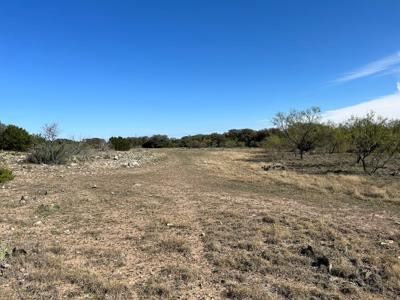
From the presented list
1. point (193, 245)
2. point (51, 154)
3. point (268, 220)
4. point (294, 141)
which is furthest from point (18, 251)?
point (294, 141)

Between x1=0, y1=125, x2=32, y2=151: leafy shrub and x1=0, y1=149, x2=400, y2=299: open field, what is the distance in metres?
20.4

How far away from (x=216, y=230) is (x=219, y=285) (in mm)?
2623

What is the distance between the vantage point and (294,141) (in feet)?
131

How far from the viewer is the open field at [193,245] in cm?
491

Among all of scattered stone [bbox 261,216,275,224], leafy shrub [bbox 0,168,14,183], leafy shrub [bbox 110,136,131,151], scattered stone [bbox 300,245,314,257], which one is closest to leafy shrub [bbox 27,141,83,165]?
leafy shrub [bbox 0,168,14,183]

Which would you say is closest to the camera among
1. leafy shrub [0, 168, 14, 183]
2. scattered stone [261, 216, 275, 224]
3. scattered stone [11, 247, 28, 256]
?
scattered stone [11, 247, 28, 256]

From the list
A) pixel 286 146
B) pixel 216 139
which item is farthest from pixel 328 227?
pixel 216 139

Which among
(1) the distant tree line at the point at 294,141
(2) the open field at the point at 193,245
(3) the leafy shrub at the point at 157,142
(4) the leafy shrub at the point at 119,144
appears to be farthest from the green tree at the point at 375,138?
(3) the leafy shrub at the point at 157,142

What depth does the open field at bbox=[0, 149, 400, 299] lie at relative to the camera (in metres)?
4.91

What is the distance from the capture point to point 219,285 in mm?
→ 5043

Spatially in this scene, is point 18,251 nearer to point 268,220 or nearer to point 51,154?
point 268,220

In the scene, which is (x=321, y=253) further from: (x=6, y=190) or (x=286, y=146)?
(x=286, y=146)

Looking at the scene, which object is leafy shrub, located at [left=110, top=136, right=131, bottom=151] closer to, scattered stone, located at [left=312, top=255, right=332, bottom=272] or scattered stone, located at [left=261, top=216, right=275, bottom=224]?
scattered stone, located at [left=261, top=216, right=275, bottom=224]

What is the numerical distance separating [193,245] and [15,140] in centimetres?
2801
